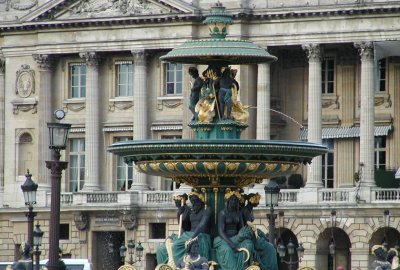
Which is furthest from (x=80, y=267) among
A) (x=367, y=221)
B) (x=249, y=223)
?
(x=249, y=223)

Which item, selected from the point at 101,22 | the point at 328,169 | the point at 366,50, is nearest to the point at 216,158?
the point at 366,50

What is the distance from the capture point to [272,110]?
329 ft

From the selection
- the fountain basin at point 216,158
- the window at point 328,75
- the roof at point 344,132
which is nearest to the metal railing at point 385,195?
the roof at point 344,132

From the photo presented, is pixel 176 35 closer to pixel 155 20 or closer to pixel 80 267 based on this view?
pixel 155 20

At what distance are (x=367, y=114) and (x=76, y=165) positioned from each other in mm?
16062

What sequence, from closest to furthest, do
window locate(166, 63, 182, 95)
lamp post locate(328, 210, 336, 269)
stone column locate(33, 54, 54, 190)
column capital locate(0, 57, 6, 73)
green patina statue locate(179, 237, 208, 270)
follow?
1. green patina statue locate(179, 237, 208, 270)
2. lamp post locate(328, 210, 336, 269)
3. window locate(166, 63, 182, 95)
4. stone column locate(33, 54, 54, 190)
5. column capital locate(0, 57, 6, 73)

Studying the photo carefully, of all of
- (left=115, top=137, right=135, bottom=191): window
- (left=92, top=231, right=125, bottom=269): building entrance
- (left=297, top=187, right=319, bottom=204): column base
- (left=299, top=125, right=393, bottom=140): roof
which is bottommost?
(left=92, top=231, right=125, bottom=269): building entrance

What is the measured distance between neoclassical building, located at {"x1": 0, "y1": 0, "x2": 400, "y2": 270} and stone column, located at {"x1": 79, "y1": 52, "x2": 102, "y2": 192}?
0.16ft

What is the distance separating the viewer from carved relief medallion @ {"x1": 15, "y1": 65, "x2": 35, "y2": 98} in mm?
106750

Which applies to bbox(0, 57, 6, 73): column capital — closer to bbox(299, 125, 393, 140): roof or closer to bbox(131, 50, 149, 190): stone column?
bbox(131, 50, 149, 190): stone column

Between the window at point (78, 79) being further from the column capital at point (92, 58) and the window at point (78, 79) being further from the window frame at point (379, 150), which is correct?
the window frame at point (379, 150)

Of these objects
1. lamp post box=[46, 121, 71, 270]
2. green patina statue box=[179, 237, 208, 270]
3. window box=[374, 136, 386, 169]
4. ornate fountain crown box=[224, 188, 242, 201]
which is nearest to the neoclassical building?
window box=[374, 136, 386, 169]

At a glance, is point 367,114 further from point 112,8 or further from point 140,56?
point 112,8

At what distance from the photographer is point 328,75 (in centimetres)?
10094
